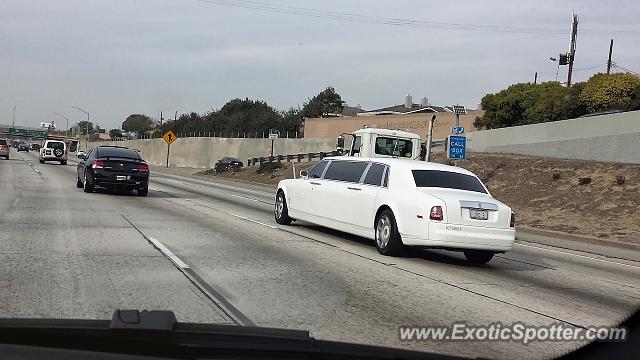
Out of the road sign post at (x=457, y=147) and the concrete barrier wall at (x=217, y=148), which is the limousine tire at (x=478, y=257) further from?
the concrete barrier wall at (x=217, y=148)

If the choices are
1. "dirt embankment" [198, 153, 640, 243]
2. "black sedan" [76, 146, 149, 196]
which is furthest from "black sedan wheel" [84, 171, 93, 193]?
"dirt embankment" [198, 153, 640, 243]

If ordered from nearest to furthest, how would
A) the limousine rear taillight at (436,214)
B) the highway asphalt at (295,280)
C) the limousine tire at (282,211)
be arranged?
the highway asphalt at (295,280), the limousine rear taillight at (436,214), the limousine tire at (282,211)

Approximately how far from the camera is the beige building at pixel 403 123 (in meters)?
59.0

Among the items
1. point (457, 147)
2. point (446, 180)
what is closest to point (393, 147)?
point (457, 147)

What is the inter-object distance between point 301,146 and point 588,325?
189 feet

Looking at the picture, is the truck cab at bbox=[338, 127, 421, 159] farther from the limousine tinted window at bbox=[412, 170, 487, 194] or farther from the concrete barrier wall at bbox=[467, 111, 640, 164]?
the limousine tinted window at bbox=[412, 170, 487, 194]

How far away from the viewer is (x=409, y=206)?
416 inches

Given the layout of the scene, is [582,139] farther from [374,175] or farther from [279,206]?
[374,175]

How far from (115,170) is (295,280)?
47.2 ft

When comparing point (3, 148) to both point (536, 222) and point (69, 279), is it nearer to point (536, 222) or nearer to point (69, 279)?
point (536, 222)

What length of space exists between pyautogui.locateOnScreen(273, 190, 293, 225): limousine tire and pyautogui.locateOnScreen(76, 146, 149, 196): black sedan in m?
7.88

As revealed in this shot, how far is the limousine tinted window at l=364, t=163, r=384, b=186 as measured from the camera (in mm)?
11766

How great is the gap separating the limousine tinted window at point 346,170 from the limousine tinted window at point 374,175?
256 millimetres

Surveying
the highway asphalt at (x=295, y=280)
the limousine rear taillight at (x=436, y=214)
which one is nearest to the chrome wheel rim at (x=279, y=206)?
the highway asphalt at (x=295, y=280)
